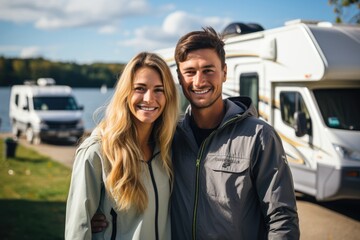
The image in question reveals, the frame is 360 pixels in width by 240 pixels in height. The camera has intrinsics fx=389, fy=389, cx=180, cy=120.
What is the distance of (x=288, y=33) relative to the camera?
23.8 ft

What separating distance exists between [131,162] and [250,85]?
619 cm

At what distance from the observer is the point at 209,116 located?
294cm

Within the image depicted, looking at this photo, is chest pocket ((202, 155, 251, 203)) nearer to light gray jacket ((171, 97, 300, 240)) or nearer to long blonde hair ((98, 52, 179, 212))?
light gray jacket ((171, 97, 300, 240))

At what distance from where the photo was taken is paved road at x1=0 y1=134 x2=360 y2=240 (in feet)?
18.5

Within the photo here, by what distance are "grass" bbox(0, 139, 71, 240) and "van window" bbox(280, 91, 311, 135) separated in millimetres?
4535

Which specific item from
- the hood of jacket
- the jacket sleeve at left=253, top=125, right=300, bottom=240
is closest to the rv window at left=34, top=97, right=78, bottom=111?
the hood of jacket

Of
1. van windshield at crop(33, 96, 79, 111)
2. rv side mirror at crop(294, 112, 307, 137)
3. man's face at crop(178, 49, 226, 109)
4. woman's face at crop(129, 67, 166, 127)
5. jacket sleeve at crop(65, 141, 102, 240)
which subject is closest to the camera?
jacket sleeve at crop(65, 141, 102, 240)

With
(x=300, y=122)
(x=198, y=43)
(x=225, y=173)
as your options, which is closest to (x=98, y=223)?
(x=225, y=173)

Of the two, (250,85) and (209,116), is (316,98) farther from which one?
(209,116)

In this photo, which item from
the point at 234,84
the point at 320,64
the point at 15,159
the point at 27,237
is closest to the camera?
the point at 27,237

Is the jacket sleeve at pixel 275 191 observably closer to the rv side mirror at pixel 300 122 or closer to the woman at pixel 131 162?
the woman at pixel 131 162

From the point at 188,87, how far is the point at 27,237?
13.5ft

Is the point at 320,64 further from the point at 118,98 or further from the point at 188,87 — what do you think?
the point at 118,98

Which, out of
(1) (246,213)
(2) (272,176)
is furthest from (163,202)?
(2) (272,176)
